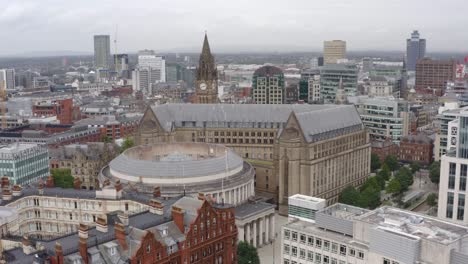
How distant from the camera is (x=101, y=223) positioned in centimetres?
8312

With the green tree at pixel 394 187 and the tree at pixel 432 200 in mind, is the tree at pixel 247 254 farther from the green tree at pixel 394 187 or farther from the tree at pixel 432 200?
the green tree at pixel 394 187

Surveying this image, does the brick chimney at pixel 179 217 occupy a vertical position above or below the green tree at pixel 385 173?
above

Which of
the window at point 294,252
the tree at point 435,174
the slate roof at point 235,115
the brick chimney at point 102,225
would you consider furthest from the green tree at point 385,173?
the brick chimney at point 102,225

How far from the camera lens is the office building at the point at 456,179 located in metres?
110

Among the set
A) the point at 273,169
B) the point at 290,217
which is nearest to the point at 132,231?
the point at 290,217

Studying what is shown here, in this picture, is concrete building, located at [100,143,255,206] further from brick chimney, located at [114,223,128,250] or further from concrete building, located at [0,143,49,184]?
brick chimney, located at [114,223,128,250]

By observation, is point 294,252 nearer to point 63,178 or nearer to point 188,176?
point 188,176

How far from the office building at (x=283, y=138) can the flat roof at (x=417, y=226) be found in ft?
216

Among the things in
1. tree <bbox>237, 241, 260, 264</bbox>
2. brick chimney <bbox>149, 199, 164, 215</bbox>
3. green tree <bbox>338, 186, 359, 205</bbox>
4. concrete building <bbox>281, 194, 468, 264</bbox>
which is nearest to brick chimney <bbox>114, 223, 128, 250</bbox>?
brick chimney <bbox>149, 199, 164, 215</bbox>

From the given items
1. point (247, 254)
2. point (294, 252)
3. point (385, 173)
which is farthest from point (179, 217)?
point (385, 173)

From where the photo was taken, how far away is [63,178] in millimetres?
159875

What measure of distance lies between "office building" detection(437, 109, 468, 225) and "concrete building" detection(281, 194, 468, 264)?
32.5m

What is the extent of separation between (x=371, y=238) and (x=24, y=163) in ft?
386

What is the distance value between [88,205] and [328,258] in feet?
178
